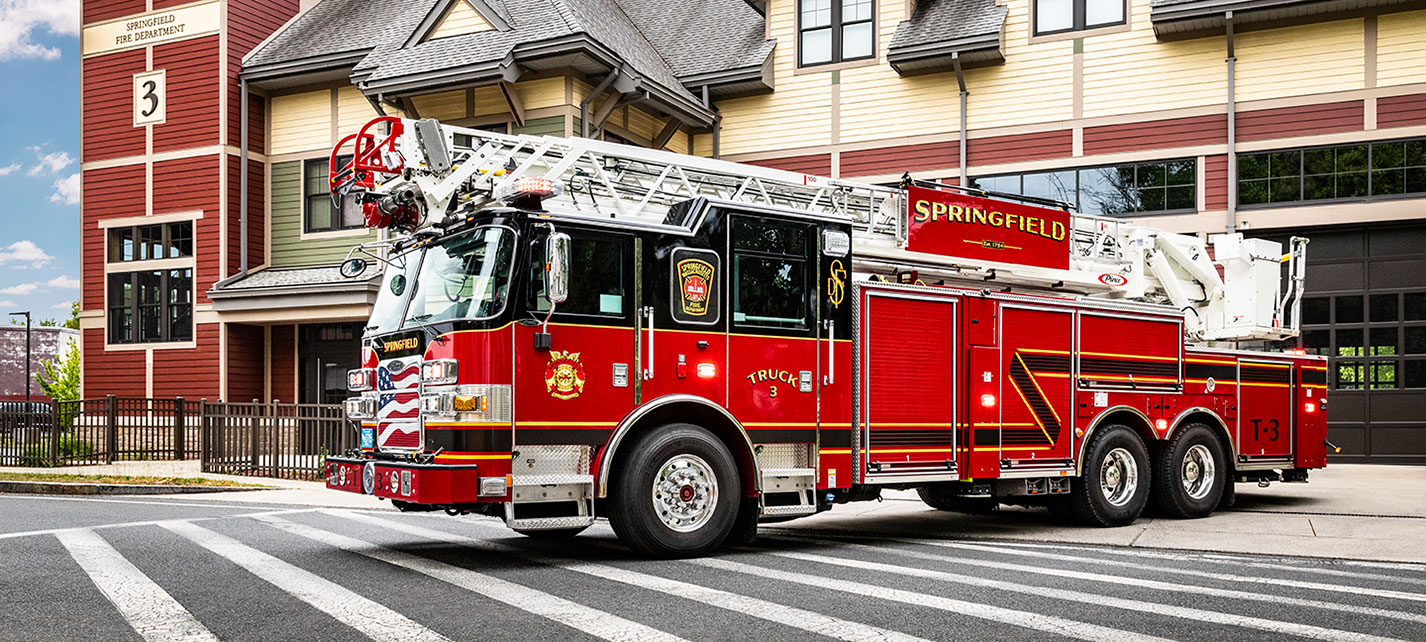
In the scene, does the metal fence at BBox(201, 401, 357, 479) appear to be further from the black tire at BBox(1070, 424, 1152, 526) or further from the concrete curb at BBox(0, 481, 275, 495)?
the black tire at BBox(1070, 424, 1152, 526)

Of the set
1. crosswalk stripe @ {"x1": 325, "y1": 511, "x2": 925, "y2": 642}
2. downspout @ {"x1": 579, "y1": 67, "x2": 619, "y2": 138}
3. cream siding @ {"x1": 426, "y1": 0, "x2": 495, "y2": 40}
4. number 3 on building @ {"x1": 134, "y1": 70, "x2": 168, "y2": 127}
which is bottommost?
crosswalk stripe @ {"x1": 325, "y1": 511, "x2": 925, "y2": 642}

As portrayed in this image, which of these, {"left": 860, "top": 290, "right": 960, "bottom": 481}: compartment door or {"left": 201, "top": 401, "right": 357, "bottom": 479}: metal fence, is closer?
{"left": 860, "top": 290, "right": 960, "bottom": 481}: compartment door

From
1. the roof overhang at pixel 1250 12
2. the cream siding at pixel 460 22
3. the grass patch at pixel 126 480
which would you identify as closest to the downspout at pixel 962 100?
the roof overhang at pixel 1250 12

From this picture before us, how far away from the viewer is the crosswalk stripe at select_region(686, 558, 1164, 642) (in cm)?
635

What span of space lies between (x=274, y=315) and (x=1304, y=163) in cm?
1915

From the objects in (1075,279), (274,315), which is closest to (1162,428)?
(1075,279)

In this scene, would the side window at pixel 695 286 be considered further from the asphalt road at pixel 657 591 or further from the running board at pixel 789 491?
the asphalt road at pixel 657 591

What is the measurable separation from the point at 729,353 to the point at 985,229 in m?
3.72

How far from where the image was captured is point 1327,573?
29.2 feet

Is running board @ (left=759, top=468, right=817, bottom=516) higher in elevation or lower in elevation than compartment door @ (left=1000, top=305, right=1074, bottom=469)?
lower

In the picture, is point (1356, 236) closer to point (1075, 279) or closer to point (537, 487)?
point (1075, 279)

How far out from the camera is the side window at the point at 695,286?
377 inches

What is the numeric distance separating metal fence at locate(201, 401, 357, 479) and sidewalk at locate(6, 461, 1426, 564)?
2.09 feet

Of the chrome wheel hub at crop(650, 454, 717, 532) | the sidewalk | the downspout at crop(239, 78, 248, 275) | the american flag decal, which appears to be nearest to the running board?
the chrome wheel hub at crop(650, 454, 717, 532)
